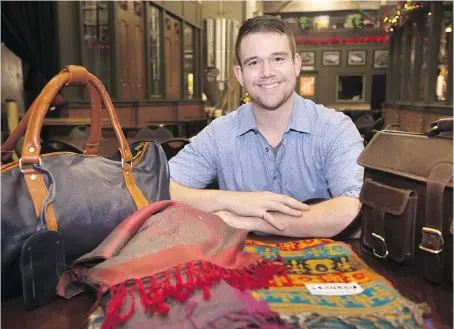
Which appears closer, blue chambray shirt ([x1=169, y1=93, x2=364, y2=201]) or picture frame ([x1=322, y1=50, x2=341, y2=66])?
blue chambray shirt ([x1=169, y1=93, x2=364, y2=201])

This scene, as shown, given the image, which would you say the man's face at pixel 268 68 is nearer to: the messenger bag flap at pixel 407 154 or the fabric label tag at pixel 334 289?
the messenger bag flap at pixel 407 154

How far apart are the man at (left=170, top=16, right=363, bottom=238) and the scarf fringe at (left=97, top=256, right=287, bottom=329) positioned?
603 mm

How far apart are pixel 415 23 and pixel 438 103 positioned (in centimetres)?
271

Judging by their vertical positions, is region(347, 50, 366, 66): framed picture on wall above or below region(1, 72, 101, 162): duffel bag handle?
above

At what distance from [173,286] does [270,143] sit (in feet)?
3.76

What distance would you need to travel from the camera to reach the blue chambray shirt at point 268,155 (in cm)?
173

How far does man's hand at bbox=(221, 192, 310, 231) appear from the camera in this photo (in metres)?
1.26

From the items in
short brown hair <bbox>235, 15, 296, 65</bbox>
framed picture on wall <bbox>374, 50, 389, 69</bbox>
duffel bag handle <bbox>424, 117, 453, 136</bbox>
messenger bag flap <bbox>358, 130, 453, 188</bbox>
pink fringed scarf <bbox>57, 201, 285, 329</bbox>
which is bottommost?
pink fringed scarf <bbox>57, 201, 285, 329</bbox>

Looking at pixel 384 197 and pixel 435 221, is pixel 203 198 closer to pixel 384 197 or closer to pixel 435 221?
pixel 384 197

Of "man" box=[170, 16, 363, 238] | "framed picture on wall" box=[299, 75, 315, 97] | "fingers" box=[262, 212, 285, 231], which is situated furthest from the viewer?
"framed picture on wall" box=[299, 75, 315, 97]

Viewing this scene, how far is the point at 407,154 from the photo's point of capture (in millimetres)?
947

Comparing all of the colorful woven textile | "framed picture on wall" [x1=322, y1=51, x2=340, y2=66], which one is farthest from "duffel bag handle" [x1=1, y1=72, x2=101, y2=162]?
"framed picture on wall" [x1=322, y1=51, x2=340, y2=66]

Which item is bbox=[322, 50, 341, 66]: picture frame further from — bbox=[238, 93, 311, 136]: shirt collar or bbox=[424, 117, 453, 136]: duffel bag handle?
bbox=[424, 117, 453, 136]: duffel bag handle

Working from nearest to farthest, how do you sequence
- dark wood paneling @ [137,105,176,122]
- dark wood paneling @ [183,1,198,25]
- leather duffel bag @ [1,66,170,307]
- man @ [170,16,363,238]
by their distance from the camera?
leather duffel bag @ [1,66,170,307] < man @ [170,16,363,238] < dark wood paneling @ [137,105,176,122] < dark wood paneling @ [183,1,198,25]
